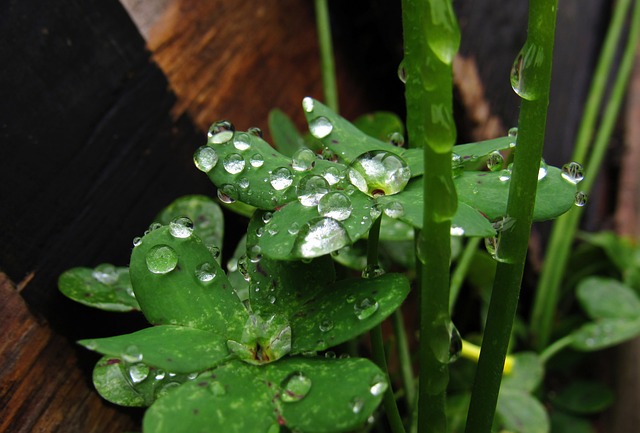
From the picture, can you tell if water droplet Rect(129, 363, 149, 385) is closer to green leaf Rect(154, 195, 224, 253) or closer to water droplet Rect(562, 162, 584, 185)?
green leaf Rect(154, 195, 224, 253)

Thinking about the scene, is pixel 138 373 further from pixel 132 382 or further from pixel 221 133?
pixel 221 133

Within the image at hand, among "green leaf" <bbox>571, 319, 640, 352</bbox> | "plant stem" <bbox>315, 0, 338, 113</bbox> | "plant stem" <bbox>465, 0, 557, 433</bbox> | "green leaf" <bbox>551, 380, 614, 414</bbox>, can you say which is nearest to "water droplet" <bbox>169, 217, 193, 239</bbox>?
"plant stem" <bbox>465, 0, 557, 433</bbox>

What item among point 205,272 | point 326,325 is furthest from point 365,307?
point 205,272

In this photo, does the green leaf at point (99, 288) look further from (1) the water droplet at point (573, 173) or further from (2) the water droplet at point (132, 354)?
(1) the water droplet at point (573, 173)

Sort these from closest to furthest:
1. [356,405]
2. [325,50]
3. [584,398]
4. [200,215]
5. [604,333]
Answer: [356,405] → [200,215] → [325,50] → [604,333] → [584,398]

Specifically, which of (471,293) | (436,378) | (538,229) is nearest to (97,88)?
(436,378)
